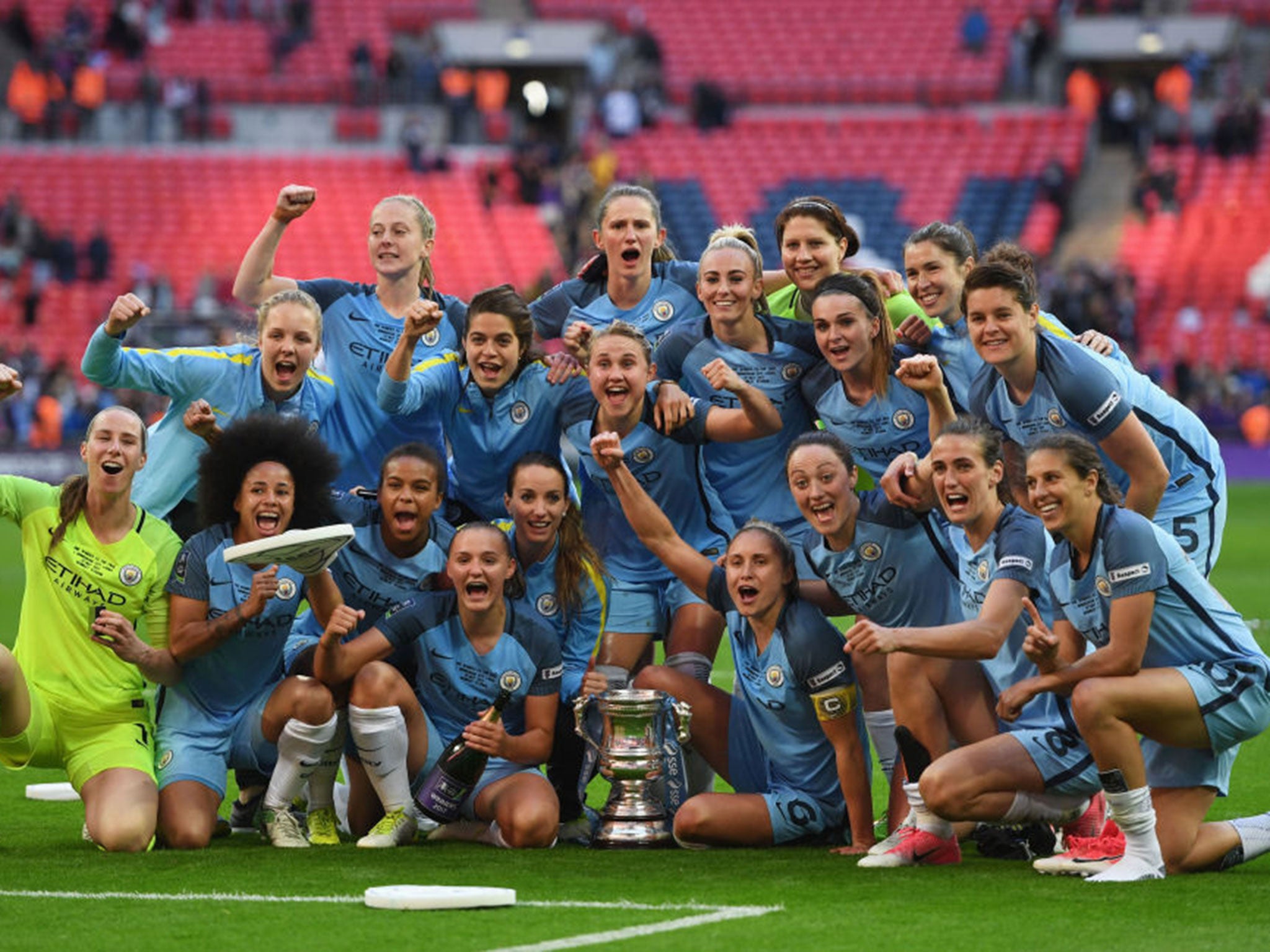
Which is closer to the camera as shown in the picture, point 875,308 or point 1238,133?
point 875,308

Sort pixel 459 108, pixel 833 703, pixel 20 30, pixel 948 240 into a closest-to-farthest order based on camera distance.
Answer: pixel 833 703 → pixel 948 240 → pixel 20 30 → pixel 459 108

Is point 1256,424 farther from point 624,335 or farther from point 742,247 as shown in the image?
point 624,335

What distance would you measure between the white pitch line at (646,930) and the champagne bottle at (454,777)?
124cm

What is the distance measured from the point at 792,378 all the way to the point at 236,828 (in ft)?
8.67

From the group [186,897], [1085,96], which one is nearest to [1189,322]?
[1085,96]

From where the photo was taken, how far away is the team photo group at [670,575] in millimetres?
6355

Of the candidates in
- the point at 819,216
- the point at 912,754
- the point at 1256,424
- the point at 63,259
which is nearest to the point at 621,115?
the point at 63,259

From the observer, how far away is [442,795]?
7.11 meters

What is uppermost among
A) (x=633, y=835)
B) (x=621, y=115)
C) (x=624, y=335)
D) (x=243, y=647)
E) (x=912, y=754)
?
(x=621, y=115)

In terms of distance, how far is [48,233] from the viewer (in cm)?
3014

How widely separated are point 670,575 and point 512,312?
1172 millimetres

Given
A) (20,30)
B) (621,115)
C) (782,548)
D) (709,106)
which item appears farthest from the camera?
(709,106)

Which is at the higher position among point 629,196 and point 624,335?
point 629,196

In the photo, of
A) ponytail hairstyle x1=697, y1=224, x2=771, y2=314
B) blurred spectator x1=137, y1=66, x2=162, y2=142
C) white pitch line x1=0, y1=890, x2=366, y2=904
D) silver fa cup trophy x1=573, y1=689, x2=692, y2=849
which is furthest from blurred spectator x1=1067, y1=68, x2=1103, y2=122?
white pitch line x1=0, y1=890, x2=366, y2=904
